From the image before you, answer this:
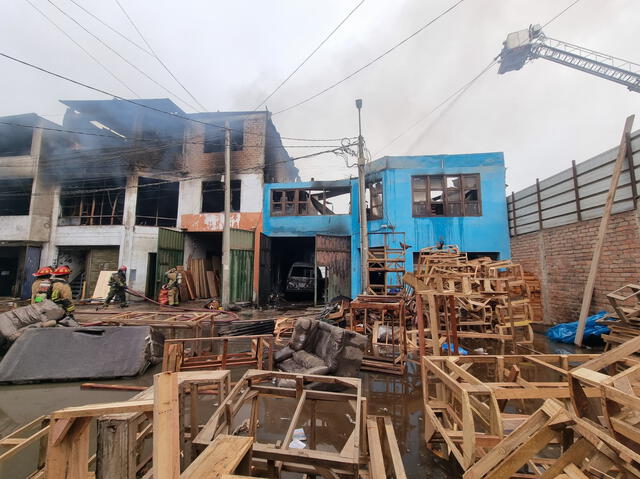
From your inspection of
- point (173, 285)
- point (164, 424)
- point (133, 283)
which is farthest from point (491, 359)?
point (133, 283)

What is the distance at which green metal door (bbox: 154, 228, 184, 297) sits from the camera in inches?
482

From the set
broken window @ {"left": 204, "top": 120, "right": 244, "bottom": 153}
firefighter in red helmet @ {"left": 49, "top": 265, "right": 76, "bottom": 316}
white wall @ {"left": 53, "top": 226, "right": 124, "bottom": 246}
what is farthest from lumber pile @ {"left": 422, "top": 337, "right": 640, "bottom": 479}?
white wall @ {"left": 53, "top": 226, "right": 124, "bottom": 246}

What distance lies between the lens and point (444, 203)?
1142cm

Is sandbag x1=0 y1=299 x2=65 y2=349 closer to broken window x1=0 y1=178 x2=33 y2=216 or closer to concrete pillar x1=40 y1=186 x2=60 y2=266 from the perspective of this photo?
concrete pillar x1=40 y1=186 x2=60 y2=266

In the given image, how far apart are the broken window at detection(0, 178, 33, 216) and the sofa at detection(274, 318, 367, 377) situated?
1942cm

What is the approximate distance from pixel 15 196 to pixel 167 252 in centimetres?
1177

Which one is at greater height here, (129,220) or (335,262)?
(129,220)

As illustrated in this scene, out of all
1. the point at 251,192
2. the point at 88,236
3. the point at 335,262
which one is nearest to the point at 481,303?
the point at 335,262

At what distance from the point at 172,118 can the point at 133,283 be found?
10.1 metres

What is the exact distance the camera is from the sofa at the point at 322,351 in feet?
14.2

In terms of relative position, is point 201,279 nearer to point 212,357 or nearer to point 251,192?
point 251,192

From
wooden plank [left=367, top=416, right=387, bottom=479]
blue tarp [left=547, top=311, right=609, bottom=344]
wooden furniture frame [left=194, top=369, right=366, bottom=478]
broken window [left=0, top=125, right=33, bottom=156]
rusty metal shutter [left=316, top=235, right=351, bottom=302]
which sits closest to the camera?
wooden furniture frame [left=194, top=369, right=366, bottom=478]

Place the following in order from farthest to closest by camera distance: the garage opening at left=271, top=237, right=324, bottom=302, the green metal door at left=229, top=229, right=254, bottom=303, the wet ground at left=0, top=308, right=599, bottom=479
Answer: the garage opening at left=271, top=237, right=324, bottom=302, the green metal door at left=229, top=229, right=254, bottom=303, the wet ground at left=0, top=308, right=599, bottom=479

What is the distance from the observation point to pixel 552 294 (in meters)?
8.38
